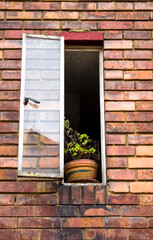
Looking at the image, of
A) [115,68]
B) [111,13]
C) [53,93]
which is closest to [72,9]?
[111,13]

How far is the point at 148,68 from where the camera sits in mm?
4703

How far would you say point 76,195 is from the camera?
13.7ft

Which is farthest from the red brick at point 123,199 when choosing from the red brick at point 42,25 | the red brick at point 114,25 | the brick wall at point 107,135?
the red brick at point 42,25

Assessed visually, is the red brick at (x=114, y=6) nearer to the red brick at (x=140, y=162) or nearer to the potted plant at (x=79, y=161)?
the potted plant at (x=79, y=161)

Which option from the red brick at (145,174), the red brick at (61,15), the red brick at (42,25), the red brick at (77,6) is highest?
the red brick at (77,6)

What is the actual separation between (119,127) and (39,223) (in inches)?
49.0

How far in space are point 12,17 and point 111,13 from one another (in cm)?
111

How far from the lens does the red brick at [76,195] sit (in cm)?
415

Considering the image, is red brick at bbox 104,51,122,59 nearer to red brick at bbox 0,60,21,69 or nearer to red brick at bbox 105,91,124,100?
red brick at bbox 105,91,124,100

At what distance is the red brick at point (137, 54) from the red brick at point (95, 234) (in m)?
1.87

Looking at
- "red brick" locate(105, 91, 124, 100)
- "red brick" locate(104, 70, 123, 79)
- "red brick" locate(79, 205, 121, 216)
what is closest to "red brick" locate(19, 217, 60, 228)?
"red brick" locate(79, 205, 121, 216)

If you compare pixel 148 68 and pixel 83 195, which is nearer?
pixel 83 195

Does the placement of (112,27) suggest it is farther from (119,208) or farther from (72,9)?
(119,208)

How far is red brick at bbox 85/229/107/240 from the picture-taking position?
4035mm
